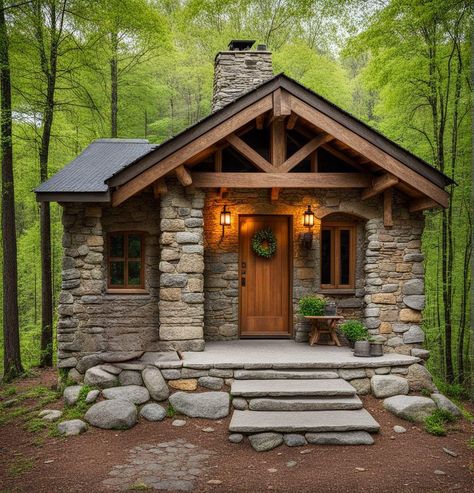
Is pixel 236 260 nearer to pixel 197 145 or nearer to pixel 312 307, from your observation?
pixel 312 307

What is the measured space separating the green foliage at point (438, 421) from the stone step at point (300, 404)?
866 mm

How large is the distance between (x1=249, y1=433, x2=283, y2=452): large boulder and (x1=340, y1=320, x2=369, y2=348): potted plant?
104 inches

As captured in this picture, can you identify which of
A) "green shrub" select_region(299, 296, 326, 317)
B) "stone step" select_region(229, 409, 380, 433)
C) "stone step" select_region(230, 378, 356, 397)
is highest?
"green shrub" select_region(299, 296, 326, 317)

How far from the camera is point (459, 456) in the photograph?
17.3 feet

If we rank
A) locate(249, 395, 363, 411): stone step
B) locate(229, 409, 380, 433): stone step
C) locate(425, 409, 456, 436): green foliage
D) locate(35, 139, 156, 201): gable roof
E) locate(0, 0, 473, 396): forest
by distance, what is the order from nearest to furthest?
1. locate(229, 409, 380, 433): stone step
2. locate(425, 409, 456, 436): green foliage
3. locate(249, 395, 363, 411): stone step
4. locate(35, 139, 156, 201): gable roof
5. locate(0, 0, 473, 396): forest

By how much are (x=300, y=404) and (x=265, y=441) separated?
2.66 ft

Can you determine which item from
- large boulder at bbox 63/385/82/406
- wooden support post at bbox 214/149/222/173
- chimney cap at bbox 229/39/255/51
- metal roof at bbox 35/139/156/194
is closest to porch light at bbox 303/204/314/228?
wooden support post at bbox 214/149/222/173

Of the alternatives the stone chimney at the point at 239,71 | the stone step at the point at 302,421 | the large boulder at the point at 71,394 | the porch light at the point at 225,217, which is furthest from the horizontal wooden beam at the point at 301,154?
the large boulder at the point at 71,394

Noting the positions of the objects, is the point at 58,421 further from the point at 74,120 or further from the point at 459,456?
the point at 74,120

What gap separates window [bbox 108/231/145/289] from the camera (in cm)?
813

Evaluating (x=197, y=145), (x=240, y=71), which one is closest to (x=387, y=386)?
(x=197, y=145)

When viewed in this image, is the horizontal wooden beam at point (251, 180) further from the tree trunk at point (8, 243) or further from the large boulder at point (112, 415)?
the tree trunk at point (8, 243)

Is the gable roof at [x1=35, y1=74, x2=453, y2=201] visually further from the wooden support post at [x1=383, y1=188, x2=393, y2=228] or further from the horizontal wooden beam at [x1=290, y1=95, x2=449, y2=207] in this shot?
the wooden support post at [x1=383, y1=188, x2=393, y2=228]

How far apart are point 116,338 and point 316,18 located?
502 inches
